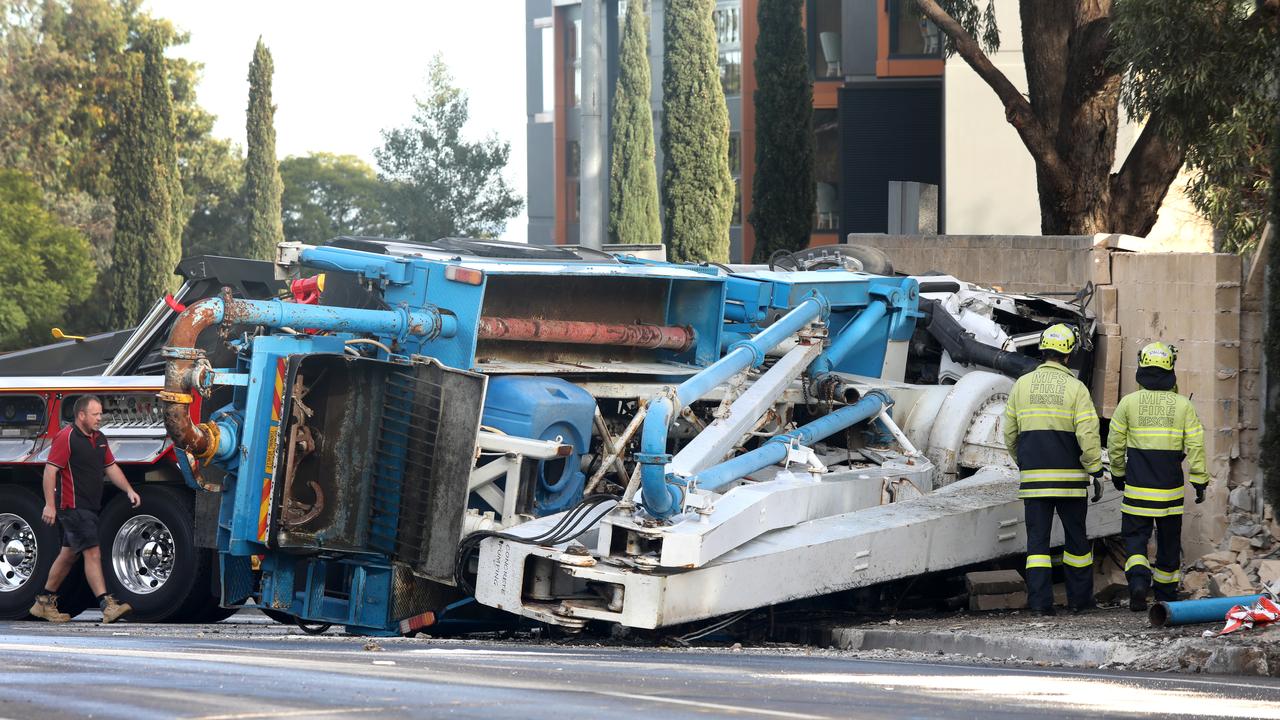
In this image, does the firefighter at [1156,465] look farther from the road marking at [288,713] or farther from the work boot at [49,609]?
the work boot at [49,609]

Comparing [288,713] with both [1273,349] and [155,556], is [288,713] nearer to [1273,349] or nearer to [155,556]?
[155,556]

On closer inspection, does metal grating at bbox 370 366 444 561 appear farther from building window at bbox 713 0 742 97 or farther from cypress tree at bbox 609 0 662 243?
building window at bbox 713 0 742 97

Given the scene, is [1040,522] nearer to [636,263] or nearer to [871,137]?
[636,263]

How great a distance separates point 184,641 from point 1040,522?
464 centimetres

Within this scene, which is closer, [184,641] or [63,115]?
[184,641]

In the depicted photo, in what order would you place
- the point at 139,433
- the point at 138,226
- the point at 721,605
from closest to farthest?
the point at 721,605 < the point at 139,433 < the point at 138,226

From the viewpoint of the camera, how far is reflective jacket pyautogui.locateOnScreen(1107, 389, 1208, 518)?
28.8ft

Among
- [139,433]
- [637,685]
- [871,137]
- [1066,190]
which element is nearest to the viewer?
[637,685]

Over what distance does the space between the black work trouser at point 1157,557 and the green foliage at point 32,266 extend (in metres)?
32.1

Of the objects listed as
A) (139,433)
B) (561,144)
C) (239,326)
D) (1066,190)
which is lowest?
(139,433)

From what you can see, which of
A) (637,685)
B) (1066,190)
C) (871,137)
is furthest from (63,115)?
(637,685)

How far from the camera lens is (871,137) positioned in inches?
1194

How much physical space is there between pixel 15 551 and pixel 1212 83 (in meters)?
11.1

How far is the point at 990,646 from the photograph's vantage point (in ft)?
26.0
